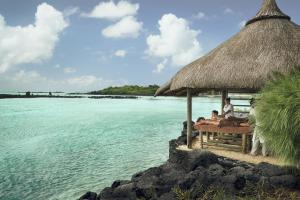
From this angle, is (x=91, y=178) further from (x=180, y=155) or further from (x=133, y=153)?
(x=133, y=153)

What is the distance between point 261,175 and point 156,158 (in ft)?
21.1

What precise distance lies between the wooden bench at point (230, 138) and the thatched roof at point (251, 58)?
2.91ft

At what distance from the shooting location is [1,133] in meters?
21.3

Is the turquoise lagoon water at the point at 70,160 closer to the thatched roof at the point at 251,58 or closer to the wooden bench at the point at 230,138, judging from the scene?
the wooden bench at the point at 230,138

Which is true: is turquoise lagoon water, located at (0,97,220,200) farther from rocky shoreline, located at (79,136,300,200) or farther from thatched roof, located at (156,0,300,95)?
thatched roof, located at (156,0,300,95)

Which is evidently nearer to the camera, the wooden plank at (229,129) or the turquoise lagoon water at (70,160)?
the wooden plank at (229,129)

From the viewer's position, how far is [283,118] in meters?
5.58

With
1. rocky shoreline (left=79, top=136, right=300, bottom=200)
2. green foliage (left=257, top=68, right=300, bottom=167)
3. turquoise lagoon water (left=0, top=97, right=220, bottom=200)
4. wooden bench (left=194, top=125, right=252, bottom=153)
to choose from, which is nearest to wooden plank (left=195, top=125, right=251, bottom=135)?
wooden bench (left=194, top=125, right=252, bottom=153)

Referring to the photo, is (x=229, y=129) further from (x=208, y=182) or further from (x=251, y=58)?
(x=208, y=182)

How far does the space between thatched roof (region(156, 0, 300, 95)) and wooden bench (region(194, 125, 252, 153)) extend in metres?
0.89

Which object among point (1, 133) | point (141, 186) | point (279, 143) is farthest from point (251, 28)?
point (1, 133)

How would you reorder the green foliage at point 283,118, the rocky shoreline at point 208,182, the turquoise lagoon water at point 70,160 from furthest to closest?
the turquoise lagoon water at point 70,160 < the rocky shoreline at point 208,182 < the green foliage at point 283,118

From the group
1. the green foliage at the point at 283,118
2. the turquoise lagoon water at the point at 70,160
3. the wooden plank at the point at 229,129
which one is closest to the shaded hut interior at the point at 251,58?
the wooden plank at the point at 229,129

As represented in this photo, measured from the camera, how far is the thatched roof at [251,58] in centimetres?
800
